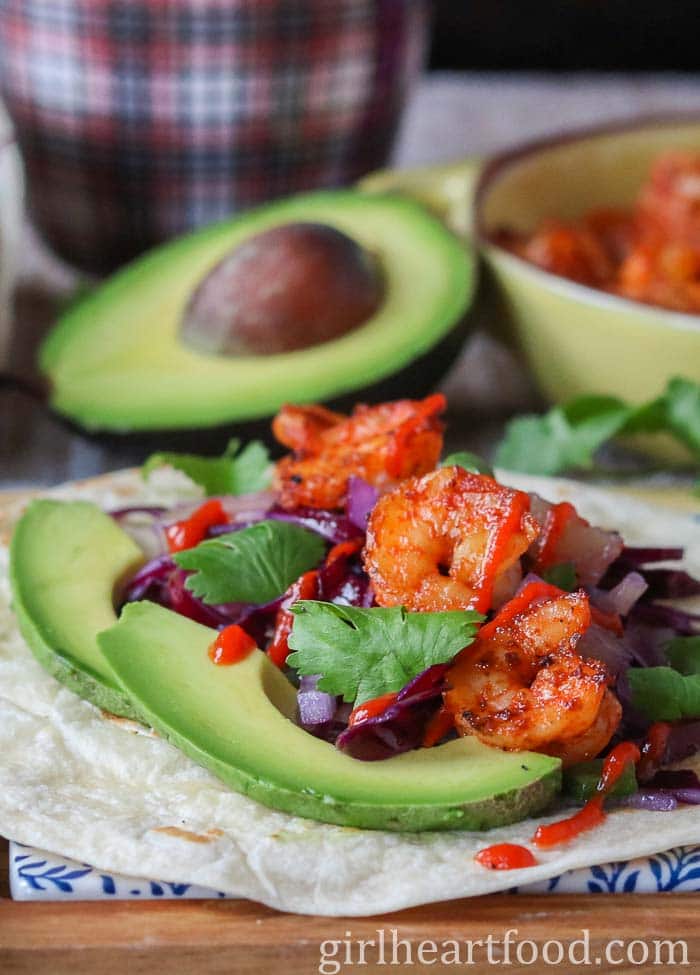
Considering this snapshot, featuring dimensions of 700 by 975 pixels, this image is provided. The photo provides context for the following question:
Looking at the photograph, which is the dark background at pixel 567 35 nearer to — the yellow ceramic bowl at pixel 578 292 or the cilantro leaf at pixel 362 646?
the yellow ceramic bowl at pixel 578 292

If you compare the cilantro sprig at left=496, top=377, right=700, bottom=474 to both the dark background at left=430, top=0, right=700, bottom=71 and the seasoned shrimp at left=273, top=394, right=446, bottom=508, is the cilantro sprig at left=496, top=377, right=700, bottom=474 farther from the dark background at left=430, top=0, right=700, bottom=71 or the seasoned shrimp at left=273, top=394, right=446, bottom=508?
the dark background at left=430, top=0, right=700, bottom=71

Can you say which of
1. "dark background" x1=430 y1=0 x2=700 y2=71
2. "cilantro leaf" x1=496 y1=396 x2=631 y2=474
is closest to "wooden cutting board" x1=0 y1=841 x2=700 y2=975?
"cilantro leaf" x1=496 y1=396 x2=631 y2=474

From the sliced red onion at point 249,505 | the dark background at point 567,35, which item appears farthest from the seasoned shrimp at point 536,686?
the dark background at point 567,35

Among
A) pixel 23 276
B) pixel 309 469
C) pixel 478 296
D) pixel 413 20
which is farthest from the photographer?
pixel 23 276

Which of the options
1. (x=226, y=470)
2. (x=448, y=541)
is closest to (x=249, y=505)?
(x=226, y=470)

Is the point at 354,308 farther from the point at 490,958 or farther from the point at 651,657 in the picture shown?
the point at 490,958

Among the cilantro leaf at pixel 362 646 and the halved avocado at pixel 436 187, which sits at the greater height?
the cilantro leaf at pixel 362 646

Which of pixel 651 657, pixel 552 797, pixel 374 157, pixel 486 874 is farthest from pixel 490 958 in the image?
pixel 374 157
